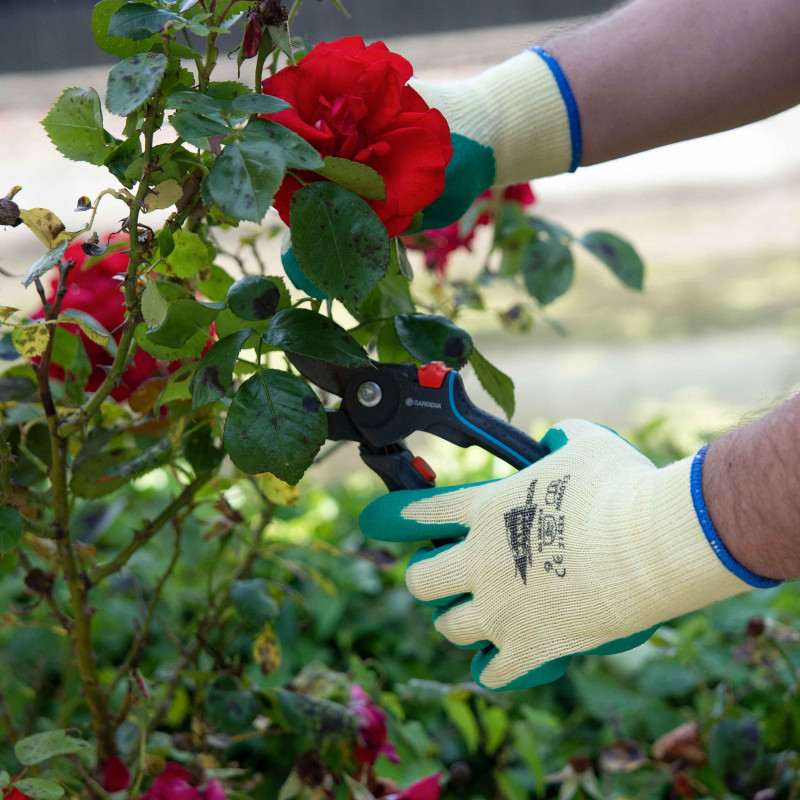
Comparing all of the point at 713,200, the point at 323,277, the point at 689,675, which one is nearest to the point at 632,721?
the point at 689,675

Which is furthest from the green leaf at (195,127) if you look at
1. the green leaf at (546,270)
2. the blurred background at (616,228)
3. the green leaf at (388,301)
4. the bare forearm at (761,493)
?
the blurred background at (616,228)

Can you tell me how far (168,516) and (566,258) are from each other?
657 millimetres

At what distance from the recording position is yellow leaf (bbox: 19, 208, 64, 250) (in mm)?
628

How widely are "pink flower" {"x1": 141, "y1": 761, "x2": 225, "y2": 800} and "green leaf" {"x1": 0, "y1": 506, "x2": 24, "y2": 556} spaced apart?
0.27m

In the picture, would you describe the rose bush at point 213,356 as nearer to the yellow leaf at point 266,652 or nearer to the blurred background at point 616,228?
the yellow leaf at point 266,652

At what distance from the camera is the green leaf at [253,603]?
0.87 m

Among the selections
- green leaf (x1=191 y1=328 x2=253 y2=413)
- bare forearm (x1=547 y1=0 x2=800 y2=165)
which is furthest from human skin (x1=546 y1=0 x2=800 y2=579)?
green leaf (x1=191 y1=328 x2=253 y2=413)

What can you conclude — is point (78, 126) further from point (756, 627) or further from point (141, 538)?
point (756, 627)

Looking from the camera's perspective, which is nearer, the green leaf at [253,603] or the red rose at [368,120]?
the red rose at [368,120]

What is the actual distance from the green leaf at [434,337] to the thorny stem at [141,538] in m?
0.23

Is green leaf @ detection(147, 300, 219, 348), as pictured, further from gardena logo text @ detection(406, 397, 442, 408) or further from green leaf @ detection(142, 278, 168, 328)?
gardena logo text @ detection(406, 397, 442, 408)

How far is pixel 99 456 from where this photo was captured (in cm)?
78

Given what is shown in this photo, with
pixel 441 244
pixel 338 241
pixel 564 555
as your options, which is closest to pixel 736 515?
pixel 564 555

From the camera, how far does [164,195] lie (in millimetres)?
592
